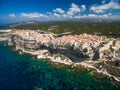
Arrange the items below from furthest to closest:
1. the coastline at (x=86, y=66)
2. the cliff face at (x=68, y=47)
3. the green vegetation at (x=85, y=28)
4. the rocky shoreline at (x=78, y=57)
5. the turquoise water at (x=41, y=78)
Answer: the green vegetation at (x=85, y=28)
the cliff face at (x=68, y=47)
the rocky shoreline at (x=78, y=57)
the coastline at (x=86, y=66)
the turquoise water at (x=41, y=78)

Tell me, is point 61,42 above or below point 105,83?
above

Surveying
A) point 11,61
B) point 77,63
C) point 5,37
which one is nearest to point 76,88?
point 77,63

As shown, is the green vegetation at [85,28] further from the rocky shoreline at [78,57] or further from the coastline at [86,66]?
the coastline at [86,66]

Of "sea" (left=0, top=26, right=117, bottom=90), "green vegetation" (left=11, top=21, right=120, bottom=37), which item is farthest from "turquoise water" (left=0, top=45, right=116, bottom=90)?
"green vegetation" (left=11, top=21, right=120, bottom=37)

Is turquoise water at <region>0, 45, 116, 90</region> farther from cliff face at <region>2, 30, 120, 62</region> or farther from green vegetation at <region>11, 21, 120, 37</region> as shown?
green vegetation at <region>11, 21, 120, 37</region>

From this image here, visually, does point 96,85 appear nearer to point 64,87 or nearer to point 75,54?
point 64,87

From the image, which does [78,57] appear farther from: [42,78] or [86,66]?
[42,78]

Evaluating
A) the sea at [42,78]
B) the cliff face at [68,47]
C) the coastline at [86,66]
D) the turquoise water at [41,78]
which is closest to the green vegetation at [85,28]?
the cliff face at [68,47]
